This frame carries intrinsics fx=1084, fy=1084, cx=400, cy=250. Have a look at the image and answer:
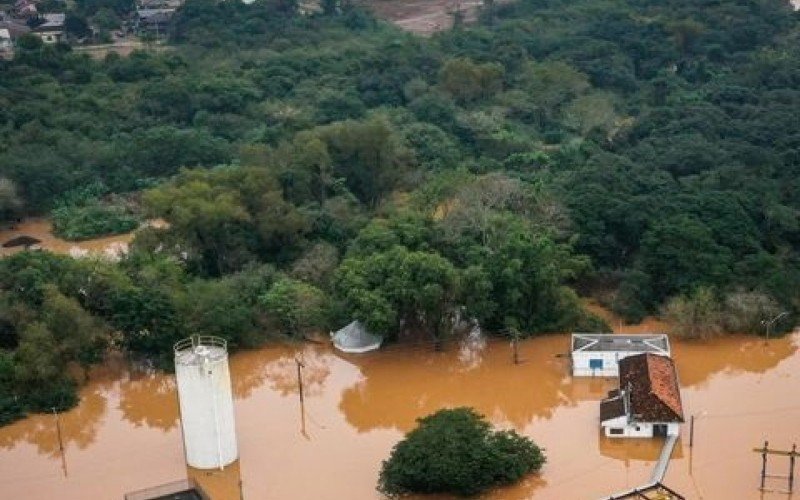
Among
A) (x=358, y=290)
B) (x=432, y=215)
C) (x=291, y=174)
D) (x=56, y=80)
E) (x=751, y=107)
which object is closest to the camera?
(x=358, y=290)

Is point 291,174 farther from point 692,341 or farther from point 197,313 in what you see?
point 692,341

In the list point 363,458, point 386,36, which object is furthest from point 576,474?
point 386,36

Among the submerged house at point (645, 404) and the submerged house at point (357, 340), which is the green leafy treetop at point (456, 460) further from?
the submerged house at point (357, 340)

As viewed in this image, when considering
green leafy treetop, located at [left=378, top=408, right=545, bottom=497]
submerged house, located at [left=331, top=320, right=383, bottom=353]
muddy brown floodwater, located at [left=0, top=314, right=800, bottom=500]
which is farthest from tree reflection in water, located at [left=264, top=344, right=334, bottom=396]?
green leafy treetop, located at [left=378, top=408, right=545, bottom=497]

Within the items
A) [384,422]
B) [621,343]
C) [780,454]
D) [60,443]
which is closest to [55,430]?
[60,443]

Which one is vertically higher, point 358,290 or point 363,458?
point 358,290

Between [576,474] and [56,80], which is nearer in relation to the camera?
[576,474]

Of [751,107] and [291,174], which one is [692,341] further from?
[751,107]

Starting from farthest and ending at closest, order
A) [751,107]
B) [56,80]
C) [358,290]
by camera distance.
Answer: [56,80] < [751,107] < [358,290]
